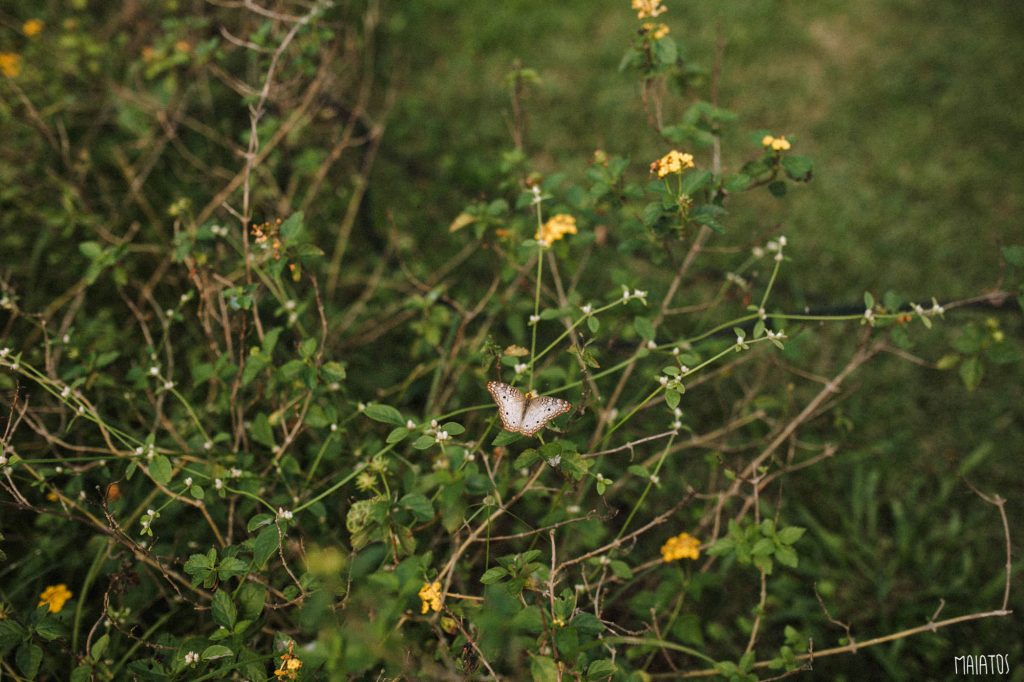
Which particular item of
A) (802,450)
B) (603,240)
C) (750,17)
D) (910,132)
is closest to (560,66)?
(750,17)

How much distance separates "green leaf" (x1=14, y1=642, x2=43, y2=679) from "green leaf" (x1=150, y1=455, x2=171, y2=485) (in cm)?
42

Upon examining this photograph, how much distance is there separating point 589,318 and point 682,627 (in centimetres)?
86

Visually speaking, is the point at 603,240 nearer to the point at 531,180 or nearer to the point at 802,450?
the point at 531,180

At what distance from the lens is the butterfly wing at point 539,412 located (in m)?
1.31

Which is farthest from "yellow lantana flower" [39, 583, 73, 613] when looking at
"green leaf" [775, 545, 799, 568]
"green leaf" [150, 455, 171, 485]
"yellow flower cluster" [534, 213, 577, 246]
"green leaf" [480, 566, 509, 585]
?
"green leaf" [775, 545, 799, 568]

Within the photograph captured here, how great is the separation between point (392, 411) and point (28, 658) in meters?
0.89

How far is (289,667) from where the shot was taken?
1.27m

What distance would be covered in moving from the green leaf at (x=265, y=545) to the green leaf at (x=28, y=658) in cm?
51

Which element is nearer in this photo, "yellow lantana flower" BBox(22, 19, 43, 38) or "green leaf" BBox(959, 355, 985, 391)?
"green leaf" BBox(959, 355, 985, 391)

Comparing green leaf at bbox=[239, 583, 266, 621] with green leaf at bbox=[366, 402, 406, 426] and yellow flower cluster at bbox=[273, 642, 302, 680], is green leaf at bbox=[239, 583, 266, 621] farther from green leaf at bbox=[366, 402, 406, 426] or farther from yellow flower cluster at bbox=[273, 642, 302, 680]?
green leaf at bbox=[366, 402, 406, 426]

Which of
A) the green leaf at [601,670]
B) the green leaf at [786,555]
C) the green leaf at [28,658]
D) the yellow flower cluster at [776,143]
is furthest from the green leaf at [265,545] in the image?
the yellow flower cluster at [776,143]

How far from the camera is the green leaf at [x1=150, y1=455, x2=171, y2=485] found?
53.9 inches

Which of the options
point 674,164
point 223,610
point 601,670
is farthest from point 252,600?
point 674,164

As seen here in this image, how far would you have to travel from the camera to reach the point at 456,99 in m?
3.34
